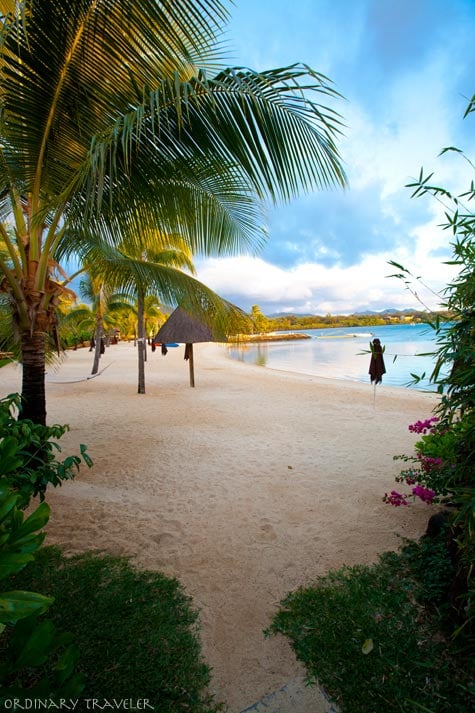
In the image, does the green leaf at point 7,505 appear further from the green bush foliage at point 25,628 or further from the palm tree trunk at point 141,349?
the palm tree trunk at point 141,349

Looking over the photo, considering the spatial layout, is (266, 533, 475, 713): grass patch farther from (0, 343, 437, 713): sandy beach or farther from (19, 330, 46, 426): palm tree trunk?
(19, 330, 46, 426): palm tree trunk

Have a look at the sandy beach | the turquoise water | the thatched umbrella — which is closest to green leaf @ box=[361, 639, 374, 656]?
the sandy beach

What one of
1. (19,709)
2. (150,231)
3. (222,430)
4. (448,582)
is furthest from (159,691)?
(222,430)

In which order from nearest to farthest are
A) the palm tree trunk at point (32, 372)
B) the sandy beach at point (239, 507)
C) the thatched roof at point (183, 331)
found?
the sandy beach at point (239, 507)
the palm tree trunk at point (32, 372)
the thatched roof at point (183, 331)

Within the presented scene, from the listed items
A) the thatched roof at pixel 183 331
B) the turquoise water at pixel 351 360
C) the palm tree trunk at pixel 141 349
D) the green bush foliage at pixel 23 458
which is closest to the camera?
the green bush foliage at pixel 23 458

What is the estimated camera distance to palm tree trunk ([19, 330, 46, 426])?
353 cm

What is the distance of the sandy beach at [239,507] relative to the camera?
6.76 feet

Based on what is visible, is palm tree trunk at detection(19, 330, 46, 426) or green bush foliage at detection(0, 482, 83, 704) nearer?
green bush foliage at detection(0, 482, 83, 704)

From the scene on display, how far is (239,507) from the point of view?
11.6ft

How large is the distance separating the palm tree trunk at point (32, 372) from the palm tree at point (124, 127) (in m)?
0.01

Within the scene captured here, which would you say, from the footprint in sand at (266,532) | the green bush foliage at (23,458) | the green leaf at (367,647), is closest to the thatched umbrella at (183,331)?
the green bush foliage at (23,458)

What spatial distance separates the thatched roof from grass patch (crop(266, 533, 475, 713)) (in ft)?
31.6

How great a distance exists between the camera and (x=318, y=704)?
151 cm

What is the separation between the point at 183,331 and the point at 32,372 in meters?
8.21
